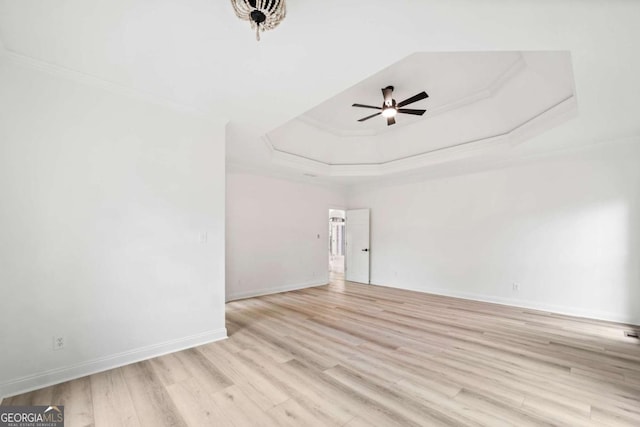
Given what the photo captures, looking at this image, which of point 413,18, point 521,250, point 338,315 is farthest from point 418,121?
point 338,315

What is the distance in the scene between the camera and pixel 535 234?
5098 millimetres

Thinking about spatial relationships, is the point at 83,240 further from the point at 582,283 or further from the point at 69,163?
the point at 582,283

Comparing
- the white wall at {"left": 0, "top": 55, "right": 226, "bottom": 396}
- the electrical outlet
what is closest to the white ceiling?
the white wall at {"left": 0, "top": 55, "right": 226, "bottom": 396}

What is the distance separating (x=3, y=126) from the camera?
7.64 feet

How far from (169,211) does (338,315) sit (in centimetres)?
313

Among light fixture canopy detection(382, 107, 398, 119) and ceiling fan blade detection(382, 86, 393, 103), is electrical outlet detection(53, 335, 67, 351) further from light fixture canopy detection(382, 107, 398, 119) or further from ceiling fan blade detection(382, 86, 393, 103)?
ceiling fan blade detection(382, 86, 393, 103)

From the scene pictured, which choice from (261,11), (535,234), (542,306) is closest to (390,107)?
(261,11)

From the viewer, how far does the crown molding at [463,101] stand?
3.55m

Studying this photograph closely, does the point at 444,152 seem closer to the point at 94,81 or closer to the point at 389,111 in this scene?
the point at 389,111

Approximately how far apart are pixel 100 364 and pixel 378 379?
276cm

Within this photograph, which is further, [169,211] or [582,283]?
[582,283]

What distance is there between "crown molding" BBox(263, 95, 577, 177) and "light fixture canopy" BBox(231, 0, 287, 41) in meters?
3.29

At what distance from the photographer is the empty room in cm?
202

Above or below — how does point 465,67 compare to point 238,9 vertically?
above
